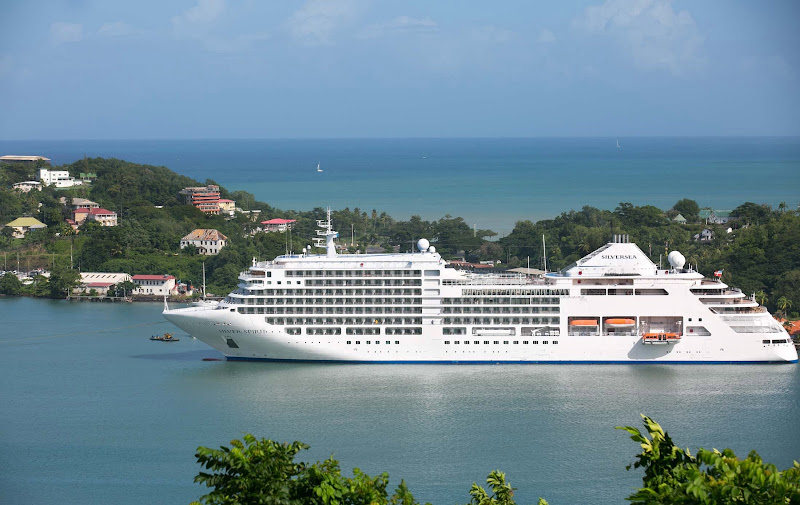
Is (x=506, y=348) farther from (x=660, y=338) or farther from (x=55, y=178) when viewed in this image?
(x=55, y=178)

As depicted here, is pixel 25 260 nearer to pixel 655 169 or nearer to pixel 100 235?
pixel 100 235

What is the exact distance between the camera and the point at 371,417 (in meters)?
25.0

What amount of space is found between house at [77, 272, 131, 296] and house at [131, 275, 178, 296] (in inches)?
35.0

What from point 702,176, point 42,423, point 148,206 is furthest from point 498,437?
point 702,176

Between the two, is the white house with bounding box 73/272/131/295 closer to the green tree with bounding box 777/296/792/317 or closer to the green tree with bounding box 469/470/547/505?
the green tree with bounding box 777/296/792/317

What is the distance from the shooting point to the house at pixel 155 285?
1810 inches

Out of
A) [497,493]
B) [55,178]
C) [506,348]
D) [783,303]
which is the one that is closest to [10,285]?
[55,178]

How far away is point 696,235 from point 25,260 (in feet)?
108

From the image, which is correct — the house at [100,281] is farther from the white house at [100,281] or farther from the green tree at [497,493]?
the green tree at [497,493]

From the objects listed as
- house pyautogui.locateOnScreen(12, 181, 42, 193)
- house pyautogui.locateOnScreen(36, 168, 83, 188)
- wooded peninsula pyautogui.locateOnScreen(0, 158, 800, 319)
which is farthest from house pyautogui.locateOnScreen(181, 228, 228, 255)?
house pyautogui.locateOnScreen(36, 168, 83, 188)

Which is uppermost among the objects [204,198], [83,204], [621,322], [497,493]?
[204,198]

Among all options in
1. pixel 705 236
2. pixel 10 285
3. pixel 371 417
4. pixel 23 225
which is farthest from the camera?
pixel 23 225

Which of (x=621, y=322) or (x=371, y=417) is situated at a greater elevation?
(x=621, y=322)

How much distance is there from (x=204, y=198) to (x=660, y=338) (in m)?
37.7
